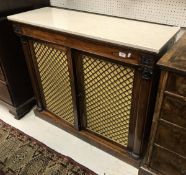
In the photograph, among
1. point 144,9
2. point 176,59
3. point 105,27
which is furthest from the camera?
point 144,9

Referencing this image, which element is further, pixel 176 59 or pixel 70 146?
pixel 70 146

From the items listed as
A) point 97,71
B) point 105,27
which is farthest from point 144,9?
point 97,71

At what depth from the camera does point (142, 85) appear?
A: 120 centimetres

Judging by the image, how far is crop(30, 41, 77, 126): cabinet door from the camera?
1.52m

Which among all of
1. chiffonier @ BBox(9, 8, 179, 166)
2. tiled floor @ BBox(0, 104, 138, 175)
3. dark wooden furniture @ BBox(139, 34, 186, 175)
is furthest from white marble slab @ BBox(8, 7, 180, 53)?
tiled floor @ BBox(0, 104, 138, 175)

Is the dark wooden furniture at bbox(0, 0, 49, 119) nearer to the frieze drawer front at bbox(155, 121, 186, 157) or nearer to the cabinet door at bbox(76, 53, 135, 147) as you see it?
the cabinet door at bbox(76, 53, 135, 147)

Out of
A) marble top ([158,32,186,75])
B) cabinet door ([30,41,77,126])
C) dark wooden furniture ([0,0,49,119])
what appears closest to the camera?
marble top ([158,32,186,75])

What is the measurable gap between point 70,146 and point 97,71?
75 centimetres

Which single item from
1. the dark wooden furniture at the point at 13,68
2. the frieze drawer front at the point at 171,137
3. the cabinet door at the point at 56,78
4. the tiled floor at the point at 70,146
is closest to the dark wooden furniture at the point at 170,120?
the frieze drawer front at the point at 171,137

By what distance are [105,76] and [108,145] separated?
0.61 m

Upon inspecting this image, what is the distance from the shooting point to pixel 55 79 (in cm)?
168

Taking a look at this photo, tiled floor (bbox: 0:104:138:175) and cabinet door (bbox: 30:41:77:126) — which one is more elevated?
cabinet door (bbox: 30:41:77:126)

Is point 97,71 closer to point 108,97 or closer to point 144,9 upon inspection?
point 108,97

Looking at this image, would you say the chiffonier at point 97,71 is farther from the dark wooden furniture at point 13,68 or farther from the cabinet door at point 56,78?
the dark wooden furniture at point 13,68
